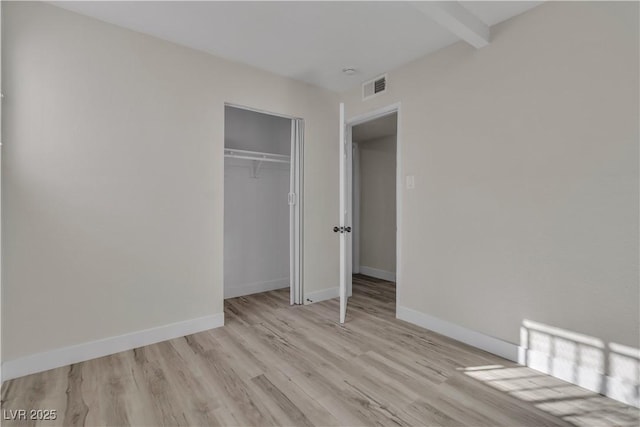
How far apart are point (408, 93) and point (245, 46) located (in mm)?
1554

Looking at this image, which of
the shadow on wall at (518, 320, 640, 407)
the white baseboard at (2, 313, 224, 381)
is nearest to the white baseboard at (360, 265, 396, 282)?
the shadow on wall at (518, 320, 640, 407)

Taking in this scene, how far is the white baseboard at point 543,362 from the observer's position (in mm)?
1718

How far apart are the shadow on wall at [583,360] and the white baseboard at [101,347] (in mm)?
2485

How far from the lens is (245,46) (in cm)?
261

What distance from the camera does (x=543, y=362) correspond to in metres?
2.03

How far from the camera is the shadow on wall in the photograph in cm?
170

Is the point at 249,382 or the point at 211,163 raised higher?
the point at 211,163

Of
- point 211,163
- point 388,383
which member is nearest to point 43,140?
point 211,163

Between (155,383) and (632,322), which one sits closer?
(632,322)

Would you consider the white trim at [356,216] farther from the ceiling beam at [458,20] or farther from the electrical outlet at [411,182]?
the ceiling beam at [458,20]

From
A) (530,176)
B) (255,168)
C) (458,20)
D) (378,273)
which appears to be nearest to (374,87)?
(458,20)

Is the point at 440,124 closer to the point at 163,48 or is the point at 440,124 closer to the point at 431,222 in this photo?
the point at 431,222

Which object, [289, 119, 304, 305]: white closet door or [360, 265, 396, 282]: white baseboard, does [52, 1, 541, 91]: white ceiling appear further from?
[360, 265, 396, 282]: white baseboard

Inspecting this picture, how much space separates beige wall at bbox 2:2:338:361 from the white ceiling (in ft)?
0.64
